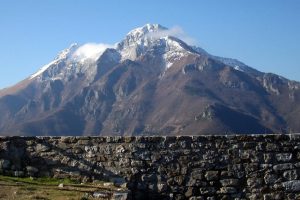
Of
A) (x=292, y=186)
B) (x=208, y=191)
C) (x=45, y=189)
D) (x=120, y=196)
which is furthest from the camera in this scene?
(x=208, y=191)

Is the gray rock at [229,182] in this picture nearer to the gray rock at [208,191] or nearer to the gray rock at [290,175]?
the gray rock at [208,191]

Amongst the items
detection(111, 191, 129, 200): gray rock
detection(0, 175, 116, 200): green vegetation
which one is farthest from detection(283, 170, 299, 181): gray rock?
detection(0, 175, 116, 200): green vegetation

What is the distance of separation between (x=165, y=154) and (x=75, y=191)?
3.19 metres

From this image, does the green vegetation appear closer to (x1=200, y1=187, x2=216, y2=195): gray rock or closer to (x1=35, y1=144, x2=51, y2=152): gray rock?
(x1=35, y1=144, x2=51, y2=152): gray rock

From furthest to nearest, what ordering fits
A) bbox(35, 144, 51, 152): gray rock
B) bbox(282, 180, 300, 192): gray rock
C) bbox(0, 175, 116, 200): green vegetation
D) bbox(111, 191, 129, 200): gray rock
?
bbox(35, 144, 51, 152): gray rock, bbox(282, 180, 300, 192): gray rock, bbox(111, 191, 129, 200): gray rock, bbox(0, 175, 116, 200): green vegetation

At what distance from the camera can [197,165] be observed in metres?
17.2

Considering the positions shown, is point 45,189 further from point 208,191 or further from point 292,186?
point 292,186

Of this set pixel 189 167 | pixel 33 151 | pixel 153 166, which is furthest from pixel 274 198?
pixel 33 151

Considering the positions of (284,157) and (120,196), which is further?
(284,157)

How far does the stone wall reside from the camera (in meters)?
17.0

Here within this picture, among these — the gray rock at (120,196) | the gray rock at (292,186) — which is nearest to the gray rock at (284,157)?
the gray rock at (292,186)

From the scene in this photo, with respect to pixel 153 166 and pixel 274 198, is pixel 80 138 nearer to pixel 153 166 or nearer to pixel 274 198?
pixel 153 166

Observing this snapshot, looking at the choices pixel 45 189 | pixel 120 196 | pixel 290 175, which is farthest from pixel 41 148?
pixel 290 175

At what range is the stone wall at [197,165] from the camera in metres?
17.0
